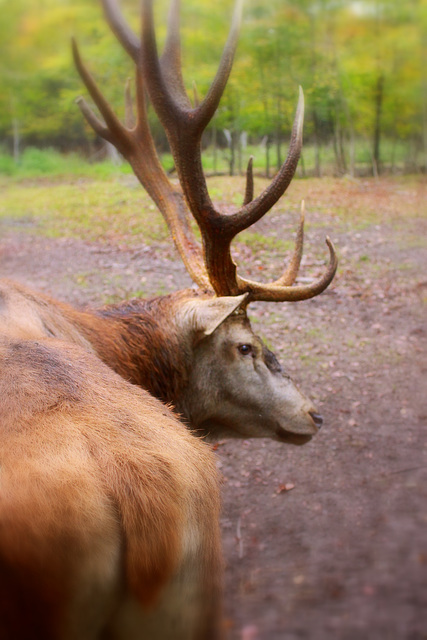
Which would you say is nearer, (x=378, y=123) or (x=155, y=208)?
(x=378, y=123)

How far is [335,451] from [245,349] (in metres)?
1.45

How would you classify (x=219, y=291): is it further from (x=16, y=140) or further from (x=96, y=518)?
(x=16, y=140)

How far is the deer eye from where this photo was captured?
2.68 metres

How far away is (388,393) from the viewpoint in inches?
168

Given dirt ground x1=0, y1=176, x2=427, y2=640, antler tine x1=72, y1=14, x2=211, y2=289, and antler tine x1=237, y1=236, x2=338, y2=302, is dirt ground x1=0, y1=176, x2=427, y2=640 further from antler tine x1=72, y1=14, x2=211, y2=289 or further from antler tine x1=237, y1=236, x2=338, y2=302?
antler tine x1=72, y1=14, x2=211, y2=289

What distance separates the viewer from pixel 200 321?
2.58 m

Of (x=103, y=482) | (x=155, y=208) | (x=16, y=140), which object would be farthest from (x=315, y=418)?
(x=16, y=140)

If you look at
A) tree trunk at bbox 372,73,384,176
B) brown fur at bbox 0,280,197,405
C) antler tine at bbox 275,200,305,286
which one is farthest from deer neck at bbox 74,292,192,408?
tree trunk at bbox 372,73,384,176

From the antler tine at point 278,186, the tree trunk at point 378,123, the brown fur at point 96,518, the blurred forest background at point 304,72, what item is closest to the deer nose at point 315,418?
the antler tine at point 278,186

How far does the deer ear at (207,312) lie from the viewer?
245cm

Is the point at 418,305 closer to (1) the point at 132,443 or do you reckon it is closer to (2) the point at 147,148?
(2) the point at 147,148

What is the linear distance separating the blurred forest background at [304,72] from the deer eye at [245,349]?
1.98 meters

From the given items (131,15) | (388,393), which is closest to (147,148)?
(131,15)

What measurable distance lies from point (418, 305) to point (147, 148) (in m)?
3.36
